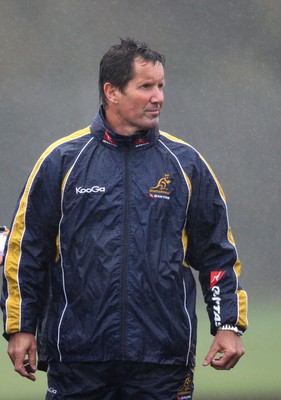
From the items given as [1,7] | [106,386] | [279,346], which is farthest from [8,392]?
[106,386]

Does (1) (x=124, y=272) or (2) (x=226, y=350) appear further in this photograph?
(2) (x=226, y=350)

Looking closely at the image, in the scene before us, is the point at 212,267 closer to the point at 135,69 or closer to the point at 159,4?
the point at 135,69

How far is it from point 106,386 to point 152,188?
62cm

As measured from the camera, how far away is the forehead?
403cm

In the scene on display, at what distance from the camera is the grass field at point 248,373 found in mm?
6074

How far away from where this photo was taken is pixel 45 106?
5.96 metres

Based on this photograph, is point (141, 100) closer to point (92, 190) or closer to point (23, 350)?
point (92, 190)

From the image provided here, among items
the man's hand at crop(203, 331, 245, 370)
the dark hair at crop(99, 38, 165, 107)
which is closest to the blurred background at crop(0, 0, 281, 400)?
the dark hair at crop(99, 38, 165, 107)

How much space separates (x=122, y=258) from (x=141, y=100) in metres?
0.51

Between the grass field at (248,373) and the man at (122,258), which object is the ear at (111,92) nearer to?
the man at (122,258)

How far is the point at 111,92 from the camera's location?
4082 mm

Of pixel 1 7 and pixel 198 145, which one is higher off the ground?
pixel 1 7

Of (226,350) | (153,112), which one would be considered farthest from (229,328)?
(153,112)

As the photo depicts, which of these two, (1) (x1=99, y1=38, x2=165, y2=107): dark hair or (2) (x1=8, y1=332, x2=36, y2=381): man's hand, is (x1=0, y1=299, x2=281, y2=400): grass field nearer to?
(2) (x1=8, y1=332, x2=36, y2=381): man's hand
